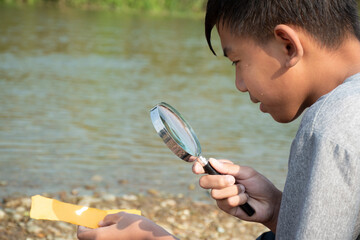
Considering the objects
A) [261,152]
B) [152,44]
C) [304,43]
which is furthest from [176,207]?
[152,44]

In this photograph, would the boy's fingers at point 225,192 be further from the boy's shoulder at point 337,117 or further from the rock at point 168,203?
the rock at point 168,203

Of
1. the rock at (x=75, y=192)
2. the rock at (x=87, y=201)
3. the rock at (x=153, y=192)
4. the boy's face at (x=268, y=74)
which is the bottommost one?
the rock at (x=153, y=192)

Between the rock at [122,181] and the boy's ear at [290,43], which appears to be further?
the rock at [122,181]

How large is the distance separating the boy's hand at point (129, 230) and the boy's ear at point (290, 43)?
2.40 ft

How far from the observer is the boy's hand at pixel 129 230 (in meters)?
2.07

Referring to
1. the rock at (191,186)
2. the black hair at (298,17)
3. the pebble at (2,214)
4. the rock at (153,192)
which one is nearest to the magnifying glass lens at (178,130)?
the black hair at (298,17)

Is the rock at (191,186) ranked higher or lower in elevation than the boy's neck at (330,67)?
lower

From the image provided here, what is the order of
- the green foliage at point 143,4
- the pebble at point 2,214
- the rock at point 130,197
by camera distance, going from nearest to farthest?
the pebble at point 2,214
the rock at point 130,197
the green foliage at point 143,4

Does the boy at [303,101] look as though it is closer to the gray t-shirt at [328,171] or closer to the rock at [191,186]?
the gray t-shirt at [328,171]

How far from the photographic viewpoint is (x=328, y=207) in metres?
1.48

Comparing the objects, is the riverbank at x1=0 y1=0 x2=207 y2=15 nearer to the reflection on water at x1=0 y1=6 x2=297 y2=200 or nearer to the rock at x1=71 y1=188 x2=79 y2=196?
the reflection on water at x1=0 y1=6 x2=297 y2=200

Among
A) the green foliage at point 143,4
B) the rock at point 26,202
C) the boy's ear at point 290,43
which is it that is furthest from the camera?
the green foliage at point 143,4

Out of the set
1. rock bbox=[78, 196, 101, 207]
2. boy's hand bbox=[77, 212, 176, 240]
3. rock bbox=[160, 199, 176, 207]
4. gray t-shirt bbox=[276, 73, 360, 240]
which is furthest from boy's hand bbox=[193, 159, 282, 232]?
rock bbox=[78, 196, 101, 207]

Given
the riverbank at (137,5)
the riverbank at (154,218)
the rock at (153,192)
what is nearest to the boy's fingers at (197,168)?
the riverbank at (154,218)
